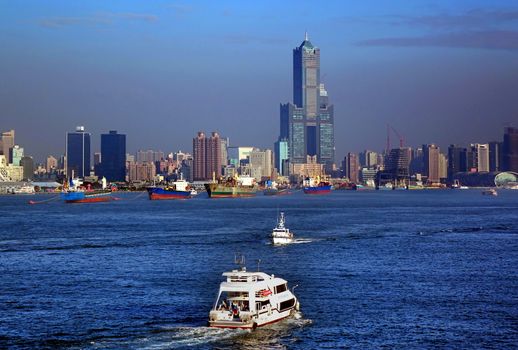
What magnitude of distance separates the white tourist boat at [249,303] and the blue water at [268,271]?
62cm

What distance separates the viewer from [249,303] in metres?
42.2

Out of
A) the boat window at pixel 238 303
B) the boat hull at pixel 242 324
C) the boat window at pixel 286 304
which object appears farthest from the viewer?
the boat window at pixel 286 304

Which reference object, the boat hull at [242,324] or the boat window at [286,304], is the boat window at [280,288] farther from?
the boat hull at [242,324]

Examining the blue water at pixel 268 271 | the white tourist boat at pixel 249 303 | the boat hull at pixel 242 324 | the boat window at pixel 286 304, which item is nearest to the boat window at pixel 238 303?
the white tourist boat at pixel 249 303

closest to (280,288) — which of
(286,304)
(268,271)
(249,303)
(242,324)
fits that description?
(286,304)

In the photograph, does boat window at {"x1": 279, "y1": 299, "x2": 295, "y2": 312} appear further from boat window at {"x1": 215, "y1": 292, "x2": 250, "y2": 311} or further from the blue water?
boat window at {"x1": 215, "y1": 292, "x2": 250, "y2": 311}

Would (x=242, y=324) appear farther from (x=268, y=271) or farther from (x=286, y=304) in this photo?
(x=268, y=271)

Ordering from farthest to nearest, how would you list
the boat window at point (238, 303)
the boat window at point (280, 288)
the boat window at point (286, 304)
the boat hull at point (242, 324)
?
the boat window at point (280, 288), the boat window at point (286, 304), the boat window at point (238, 303), the boat hull at point (242, 324)

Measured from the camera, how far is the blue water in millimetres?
40562

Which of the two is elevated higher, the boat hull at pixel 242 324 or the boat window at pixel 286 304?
the boat window at pixel 286 304

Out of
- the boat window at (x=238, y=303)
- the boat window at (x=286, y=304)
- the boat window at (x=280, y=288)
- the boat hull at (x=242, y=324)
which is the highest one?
the boat window at (x=280, y=288)

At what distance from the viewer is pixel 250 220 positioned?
129000 millimetres

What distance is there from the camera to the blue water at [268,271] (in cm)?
4056

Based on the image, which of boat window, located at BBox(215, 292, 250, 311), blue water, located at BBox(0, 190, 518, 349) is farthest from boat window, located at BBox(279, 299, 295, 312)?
boat window, located at BBox(215, 292, 250, 311)
